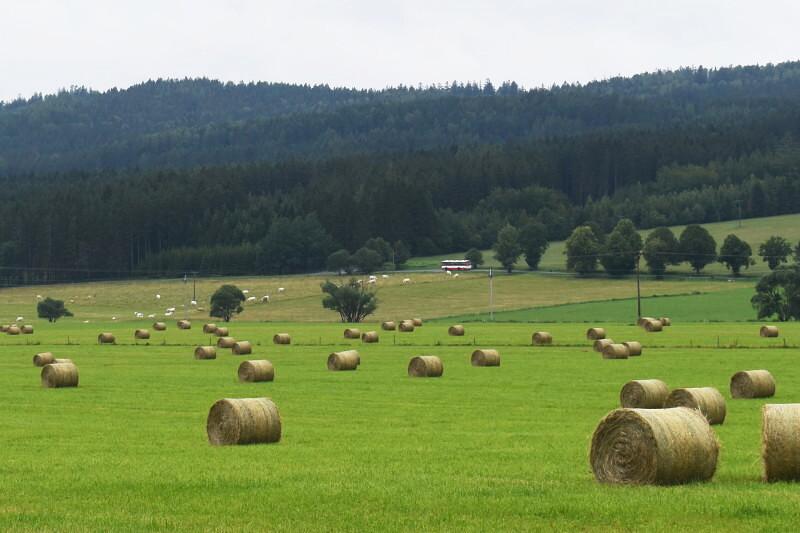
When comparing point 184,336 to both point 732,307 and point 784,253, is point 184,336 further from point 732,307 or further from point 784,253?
point 784,253

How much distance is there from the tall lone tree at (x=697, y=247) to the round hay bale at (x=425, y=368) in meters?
122

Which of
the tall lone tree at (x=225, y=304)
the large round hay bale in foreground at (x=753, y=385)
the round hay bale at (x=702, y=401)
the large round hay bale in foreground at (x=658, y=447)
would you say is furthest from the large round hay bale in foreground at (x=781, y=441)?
the tall lone tree at (x=225, y=304)

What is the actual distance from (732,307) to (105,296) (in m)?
87.5

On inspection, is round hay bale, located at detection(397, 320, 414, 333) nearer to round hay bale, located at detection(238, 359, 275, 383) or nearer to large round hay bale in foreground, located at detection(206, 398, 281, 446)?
round hay bale, located at detection(238, 359, 275, 383)

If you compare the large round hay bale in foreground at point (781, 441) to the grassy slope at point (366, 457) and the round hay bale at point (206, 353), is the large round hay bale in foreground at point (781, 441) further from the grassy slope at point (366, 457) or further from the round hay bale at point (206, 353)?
the round hay bale at point (206, 353)

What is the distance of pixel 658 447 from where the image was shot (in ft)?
64.2

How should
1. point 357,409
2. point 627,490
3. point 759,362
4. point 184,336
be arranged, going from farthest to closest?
point 184,336
point 759,362
point 357,409
point 627,490

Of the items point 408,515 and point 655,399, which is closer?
point 408,515

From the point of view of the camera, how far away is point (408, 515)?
18328mm

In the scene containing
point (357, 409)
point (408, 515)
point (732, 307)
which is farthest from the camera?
point (732, 307)

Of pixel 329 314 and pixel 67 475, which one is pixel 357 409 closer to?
pixel 67 475

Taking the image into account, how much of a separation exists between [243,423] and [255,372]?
21.4m

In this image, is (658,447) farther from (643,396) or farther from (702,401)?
(643,396)

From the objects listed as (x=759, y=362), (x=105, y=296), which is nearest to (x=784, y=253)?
(x=105, y=296)
